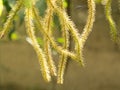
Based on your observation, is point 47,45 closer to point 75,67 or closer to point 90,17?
point 90,17

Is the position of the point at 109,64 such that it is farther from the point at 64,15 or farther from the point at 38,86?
the point at 64,15

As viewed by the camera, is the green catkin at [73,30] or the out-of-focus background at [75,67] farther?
the out-of-focus background at [75,67]

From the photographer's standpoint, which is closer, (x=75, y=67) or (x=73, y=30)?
(x=73, y=30)

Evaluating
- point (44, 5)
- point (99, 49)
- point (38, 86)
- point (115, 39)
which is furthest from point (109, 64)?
point (115, 39)

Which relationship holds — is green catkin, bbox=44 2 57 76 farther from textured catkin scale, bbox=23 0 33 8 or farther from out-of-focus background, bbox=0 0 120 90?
out-of-focus background, bbox=0 0 120 90

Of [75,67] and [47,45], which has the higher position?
[47,45]

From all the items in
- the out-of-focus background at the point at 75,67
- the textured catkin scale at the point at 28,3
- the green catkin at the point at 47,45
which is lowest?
the out-of-focus background at the point at 75,67

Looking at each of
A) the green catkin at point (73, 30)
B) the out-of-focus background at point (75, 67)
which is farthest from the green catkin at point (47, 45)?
the out-of-focus background at point (75, 67)

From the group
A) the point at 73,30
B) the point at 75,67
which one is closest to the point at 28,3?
the point at 73,30

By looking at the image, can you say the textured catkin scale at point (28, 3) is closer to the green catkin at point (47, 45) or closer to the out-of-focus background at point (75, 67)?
the green catkin at point (47, 45)
